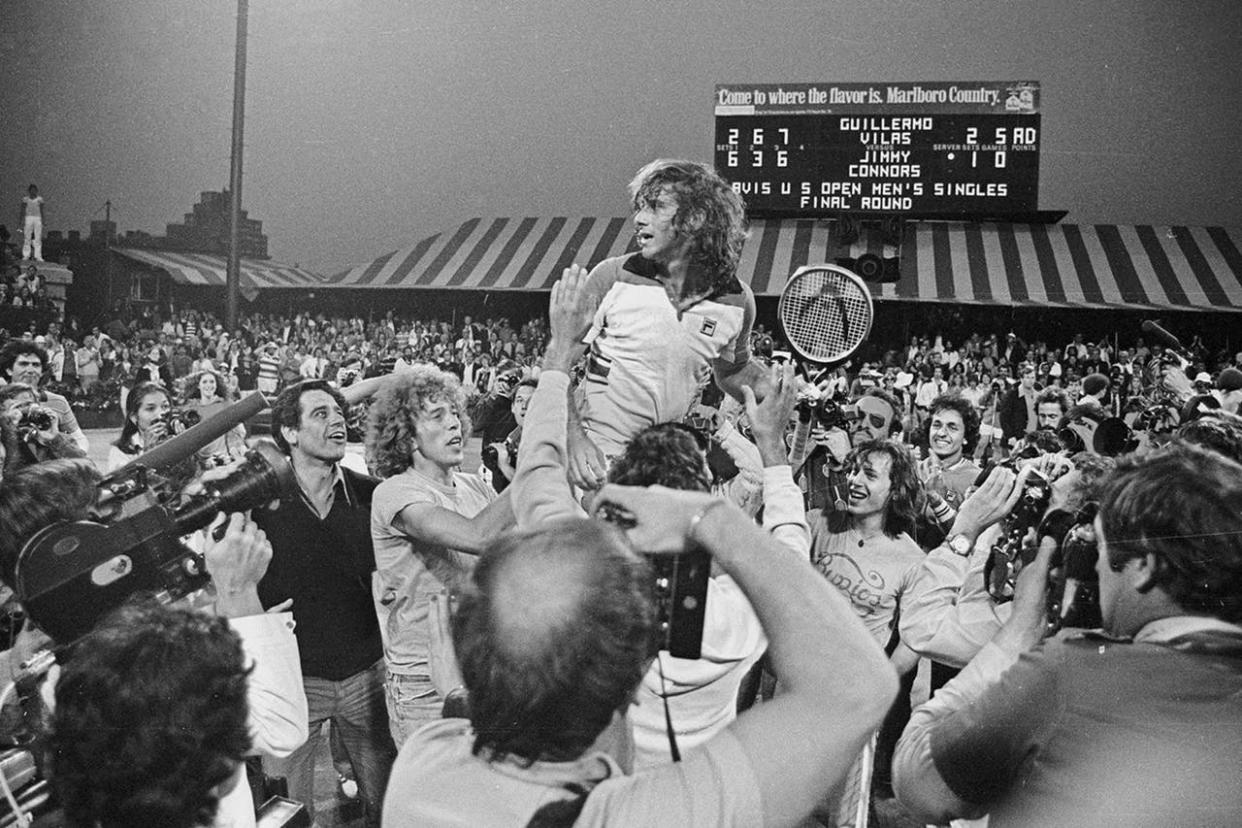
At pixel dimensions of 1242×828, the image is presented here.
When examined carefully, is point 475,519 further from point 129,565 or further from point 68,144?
point 68,144

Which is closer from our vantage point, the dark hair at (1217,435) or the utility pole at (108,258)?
the dark hair at (1217,435)

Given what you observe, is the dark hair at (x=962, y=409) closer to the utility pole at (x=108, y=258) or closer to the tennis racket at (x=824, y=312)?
the tennis racket at (x=824, y=312)

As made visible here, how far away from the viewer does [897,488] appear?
376 centimetres

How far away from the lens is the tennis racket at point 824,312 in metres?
3.93

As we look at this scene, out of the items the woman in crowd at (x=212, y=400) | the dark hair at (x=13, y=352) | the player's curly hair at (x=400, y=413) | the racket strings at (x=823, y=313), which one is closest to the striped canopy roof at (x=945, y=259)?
the woman in crowd at (x=212, y=400)

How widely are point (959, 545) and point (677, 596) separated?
1.27 meters

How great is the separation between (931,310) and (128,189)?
15.4m

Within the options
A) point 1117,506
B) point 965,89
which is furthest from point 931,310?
point 1117,506

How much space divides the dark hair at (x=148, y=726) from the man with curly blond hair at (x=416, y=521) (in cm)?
120

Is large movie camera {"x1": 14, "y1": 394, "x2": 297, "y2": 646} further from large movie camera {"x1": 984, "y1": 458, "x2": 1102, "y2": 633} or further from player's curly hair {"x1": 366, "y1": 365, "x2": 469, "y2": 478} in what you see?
large movie camera {"x1": 984, "y1": 458, "x2": 1102, "y2": 633}

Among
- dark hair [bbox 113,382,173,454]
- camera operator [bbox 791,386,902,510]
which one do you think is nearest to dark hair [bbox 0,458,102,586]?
camera operator [bbox 791,386,902,510]

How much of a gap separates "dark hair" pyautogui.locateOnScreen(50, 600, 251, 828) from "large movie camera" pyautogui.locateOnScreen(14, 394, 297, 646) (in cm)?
35

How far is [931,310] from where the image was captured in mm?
21016

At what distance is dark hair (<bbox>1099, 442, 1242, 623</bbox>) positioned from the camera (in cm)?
133
